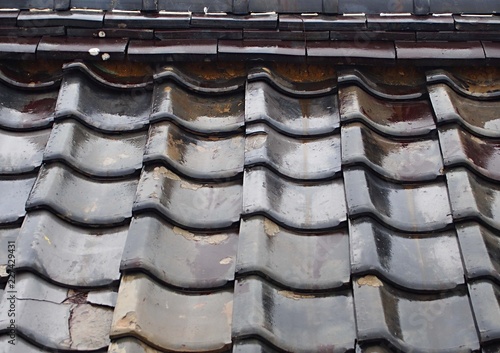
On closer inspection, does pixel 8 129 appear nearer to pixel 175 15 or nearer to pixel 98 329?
pixel 175 15

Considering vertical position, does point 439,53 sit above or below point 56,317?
above

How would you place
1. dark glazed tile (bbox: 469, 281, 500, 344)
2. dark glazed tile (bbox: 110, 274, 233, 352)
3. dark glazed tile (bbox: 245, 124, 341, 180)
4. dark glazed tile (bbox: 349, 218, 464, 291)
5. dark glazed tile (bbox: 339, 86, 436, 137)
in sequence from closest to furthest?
dark glazed tile (bbox: 469, 281, 500, 344)
dark glazed tile (bbox: 110, 274, 233, 352)
dark glazed tile (bbox: 349, 218, 464, 291)
dark glazed tile (bbox: 245, 124, 341, 180)
dark glazed tile (bbox: 339, 86, 436, 137)

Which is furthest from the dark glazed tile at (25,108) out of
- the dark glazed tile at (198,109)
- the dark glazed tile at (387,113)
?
the dark glazed tile at (387,113)

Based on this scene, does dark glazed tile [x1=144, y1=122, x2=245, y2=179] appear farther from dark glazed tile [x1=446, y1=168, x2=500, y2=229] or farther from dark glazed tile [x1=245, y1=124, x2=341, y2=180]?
dark glazed tile [x1=446, y1=168, x2=500, y2=229]

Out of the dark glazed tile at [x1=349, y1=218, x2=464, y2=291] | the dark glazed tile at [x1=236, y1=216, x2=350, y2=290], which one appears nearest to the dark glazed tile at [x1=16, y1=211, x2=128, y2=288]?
the dark glazed tile at [x1=236, y1=216, x2=350, y2=290]

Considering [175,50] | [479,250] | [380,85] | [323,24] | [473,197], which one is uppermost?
[323,24]

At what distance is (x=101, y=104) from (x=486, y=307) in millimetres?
1863

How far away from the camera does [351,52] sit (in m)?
3.40

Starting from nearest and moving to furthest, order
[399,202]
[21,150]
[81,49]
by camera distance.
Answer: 1. [399,202]
2. [21,150]
3. [81,49]

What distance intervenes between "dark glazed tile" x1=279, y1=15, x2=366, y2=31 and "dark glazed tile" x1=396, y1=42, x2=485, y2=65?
213 millimetres

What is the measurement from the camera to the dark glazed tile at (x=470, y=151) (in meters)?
2.80

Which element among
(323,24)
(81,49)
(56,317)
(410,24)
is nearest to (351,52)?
(323,24)

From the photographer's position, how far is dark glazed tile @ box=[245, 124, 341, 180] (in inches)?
112

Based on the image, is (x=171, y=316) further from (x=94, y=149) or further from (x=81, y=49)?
(x=81, y=49)
